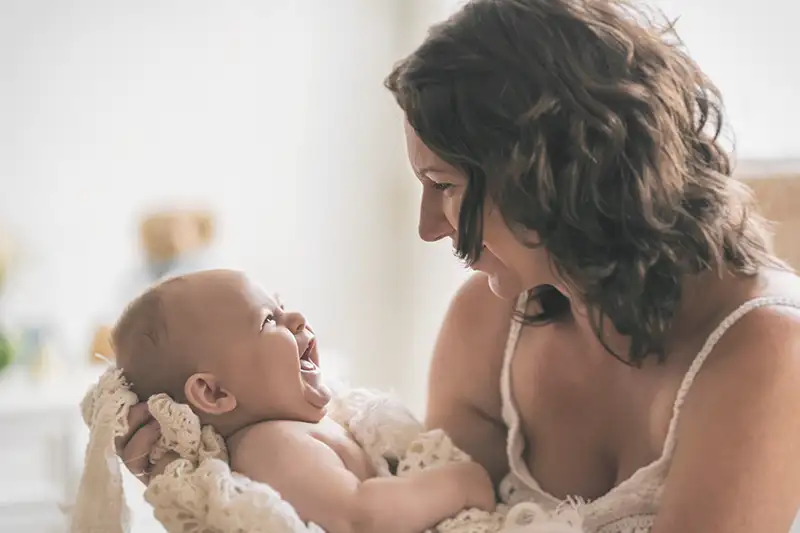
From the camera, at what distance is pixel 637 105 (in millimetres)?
1022

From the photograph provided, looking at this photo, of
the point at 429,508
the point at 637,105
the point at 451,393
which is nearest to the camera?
the point at 637,105

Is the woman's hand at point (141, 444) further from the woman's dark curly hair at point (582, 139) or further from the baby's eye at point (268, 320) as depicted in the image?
the woman's dark curly hair at point (582, 139)

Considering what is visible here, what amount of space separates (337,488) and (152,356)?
267mm

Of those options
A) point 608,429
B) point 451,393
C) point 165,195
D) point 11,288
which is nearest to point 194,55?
point 165,195

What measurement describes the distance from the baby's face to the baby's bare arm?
44mm

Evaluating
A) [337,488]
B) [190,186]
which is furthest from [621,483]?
[190,186]

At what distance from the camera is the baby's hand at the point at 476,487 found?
1.17 meters

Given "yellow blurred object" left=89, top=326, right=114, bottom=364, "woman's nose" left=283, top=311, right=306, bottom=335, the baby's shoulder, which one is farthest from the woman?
"yellow blurred object" left=89, top=326, right=114, bottom=364

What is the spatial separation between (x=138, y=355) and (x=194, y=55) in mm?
1661

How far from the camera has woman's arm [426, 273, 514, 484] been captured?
1.34 m

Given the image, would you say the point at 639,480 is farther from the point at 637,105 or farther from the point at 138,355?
the point at 138,355

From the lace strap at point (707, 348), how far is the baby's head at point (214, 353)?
41 cm

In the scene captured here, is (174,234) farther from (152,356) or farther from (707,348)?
(707,348)

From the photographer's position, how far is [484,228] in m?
1.09
